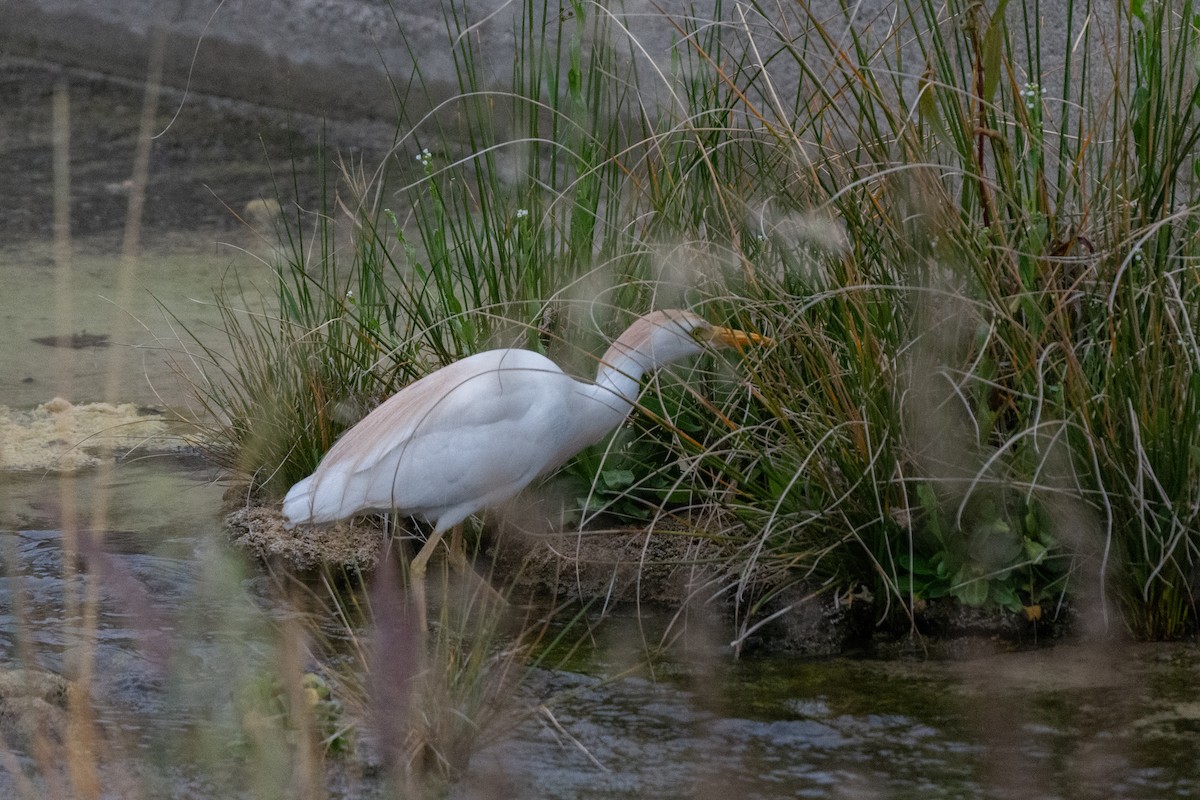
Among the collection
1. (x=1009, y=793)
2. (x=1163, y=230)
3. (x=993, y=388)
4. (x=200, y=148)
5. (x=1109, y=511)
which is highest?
(x=200, y=148)

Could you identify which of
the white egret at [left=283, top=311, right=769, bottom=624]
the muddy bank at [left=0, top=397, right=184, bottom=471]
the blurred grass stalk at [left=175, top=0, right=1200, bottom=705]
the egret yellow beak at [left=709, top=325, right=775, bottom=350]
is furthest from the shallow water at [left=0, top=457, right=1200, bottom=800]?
the muddy bank at [left=0, top=397, right=184, bottom=471]

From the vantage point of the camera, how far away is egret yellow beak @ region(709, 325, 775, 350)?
3.10 metres

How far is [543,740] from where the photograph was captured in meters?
2.53

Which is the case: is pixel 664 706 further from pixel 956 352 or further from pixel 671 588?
pixel 956 352

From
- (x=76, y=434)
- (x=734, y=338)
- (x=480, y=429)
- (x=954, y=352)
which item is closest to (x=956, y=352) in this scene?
(x=954, y=352)

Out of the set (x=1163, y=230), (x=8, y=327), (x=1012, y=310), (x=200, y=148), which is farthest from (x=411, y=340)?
(x=200, y=148)

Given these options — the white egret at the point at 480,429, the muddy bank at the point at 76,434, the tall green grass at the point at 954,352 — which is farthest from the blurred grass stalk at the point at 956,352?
the muddy bank at the point at 76,434

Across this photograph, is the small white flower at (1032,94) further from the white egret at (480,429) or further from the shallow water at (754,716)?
the shallow water at (754,716)

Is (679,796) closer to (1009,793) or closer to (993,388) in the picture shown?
(1009,793)

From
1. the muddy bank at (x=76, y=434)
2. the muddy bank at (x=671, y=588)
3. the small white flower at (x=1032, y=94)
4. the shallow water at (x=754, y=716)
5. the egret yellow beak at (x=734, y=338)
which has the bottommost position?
the shallow water at (x=754, y=716)

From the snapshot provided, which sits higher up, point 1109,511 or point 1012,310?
point 1012,310

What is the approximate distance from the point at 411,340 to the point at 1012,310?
4.98 ft

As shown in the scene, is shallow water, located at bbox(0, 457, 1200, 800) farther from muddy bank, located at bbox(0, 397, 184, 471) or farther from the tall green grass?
muddy bank, located at bbox(0, 397, 184, 471)

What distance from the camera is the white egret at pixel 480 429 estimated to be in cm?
317
